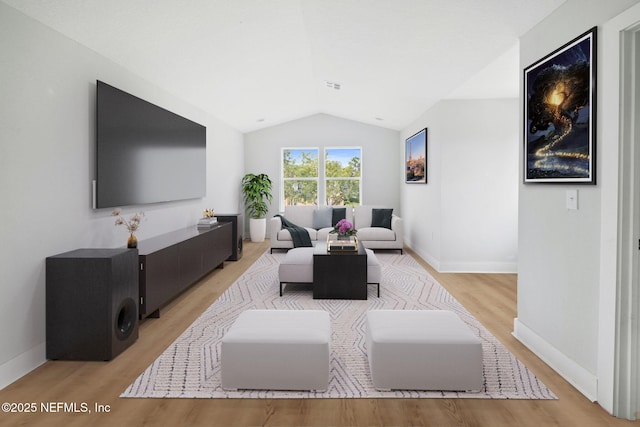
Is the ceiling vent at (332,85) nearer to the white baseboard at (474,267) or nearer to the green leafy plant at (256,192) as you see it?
the green leafy plant at (256,192)

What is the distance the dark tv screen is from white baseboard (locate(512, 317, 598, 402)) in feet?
11.7

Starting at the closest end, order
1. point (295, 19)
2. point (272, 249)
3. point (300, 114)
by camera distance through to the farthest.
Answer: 1. point (295, 19)
2. point (272, 249)
3. point (300, 114)

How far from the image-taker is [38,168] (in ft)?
9.32

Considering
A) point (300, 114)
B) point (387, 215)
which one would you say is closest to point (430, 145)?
point (387, 215)

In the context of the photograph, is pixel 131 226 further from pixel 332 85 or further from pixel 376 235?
pixel 376 235

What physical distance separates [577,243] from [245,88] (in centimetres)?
490

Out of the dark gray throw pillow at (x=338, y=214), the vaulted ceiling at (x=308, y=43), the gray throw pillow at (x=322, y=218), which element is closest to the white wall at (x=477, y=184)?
the vaulted ceiling at (x=308, y=43)

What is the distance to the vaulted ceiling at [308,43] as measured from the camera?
3109 millimetres

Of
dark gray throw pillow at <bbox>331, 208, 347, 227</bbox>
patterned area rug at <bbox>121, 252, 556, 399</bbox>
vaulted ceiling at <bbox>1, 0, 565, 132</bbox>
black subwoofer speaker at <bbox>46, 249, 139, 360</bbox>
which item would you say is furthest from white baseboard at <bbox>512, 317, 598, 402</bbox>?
dark gray throw pillow at <bbox>331, 208, 347, 227</bbox>

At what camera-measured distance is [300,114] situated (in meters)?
9.05

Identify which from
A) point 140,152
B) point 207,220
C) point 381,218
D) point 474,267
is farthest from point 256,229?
point 140,152

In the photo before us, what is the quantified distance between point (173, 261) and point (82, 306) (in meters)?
1.33

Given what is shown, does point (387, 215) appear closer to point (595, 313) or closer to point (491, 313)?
point (491, 313)

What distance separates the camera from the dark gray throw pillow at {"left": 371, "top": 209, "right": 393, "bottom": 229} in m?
7.61
